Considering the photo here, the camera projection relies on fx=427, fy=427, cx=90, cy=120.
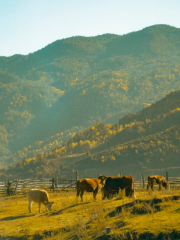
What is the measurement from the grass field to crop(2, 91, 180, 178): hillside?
9924 cm

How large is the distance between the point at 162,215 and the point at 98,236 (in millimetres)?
2666

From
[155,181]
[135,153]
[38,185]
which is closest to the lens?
[155,181]

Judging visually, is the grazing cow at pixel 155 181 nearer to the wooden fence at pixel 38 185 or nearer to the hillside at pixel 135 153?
the wooden fence at pixel 38 185

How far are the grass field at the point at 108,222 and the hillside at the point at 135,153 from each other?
3907 inches

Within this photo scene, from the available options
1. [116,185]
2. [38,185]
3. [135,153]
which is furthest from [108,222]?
[135,153]

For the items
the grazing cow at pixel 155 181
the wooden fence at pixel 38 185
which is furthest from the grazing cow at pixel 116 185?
the wooden fence at pixel 38 185

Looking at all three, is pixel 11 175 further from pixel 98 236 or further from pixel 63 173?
pixel 98 236

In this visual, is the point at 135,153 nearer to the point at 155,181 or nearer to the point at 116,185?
the point at 155,181

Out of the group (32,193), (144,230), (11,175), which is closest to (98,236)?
(144,230)

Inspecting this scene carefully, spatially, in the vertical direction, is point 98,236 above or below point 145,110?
below

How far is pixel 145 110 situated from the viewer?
18825cm

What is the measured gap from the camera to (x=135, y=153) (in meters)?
135

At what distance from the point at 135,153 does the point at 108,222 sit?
4669 inches

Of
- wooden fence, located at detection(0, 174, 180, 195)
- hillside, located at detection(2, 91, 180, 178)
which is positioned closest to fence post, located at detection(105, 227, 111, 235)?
wooden fence, located at detection(0, 174, 180, 195)
